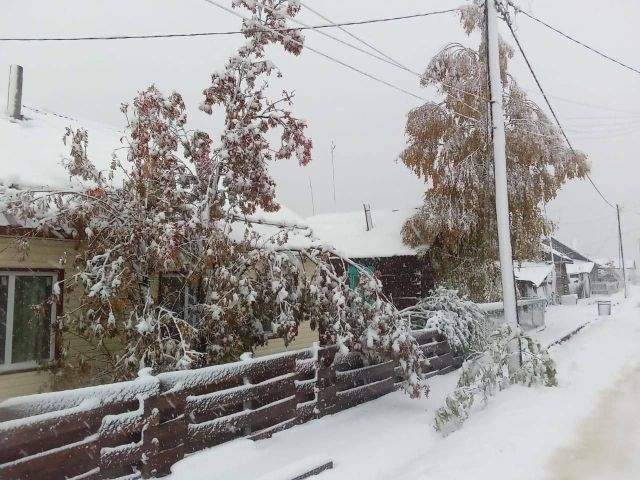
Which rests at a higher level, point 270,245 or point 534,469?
point 270,245

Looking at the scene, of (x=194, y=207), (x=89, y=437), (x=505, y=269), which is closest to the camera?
(x=89, y=437)

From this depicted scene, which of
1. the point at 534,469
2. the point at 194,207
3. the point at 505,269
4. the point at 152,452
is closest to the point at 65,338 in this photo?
the point at 194,207

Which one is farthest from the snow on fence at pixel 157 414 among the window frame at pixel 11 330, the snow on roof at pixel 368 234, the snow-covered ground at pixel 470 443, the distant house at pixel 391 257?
the distant house at pixel 391 257

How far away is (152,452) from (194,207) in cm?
334

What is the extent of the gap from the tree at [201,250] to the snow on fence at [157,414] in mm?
490

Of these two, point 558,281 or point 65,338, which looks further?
point 558,281

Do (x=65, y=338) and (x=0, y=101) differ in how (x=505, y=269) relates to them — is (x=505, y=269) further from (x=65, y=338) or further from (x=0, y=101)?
(x=0, y=101)

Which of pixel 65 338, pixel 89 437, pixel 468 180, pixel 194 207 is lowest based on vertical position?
pixel 89 437

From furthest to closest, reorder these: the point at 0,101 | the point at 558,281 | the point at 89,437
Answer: the point at 558,281 → the point at 0,101 → the point at 89,437

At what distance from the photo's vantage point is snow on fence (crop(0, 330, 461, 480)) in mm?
4527

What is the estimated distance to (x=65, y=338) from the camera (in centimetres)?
820

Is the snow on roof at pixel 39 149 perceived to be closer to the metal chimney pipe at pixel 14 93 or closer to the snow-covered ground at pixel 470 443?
the metal chimney pipe at pixel 14 93

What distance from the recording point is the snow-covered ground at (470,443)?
550 cm

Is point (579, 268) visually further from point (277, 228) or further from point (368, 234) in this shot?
point (277, 228)
